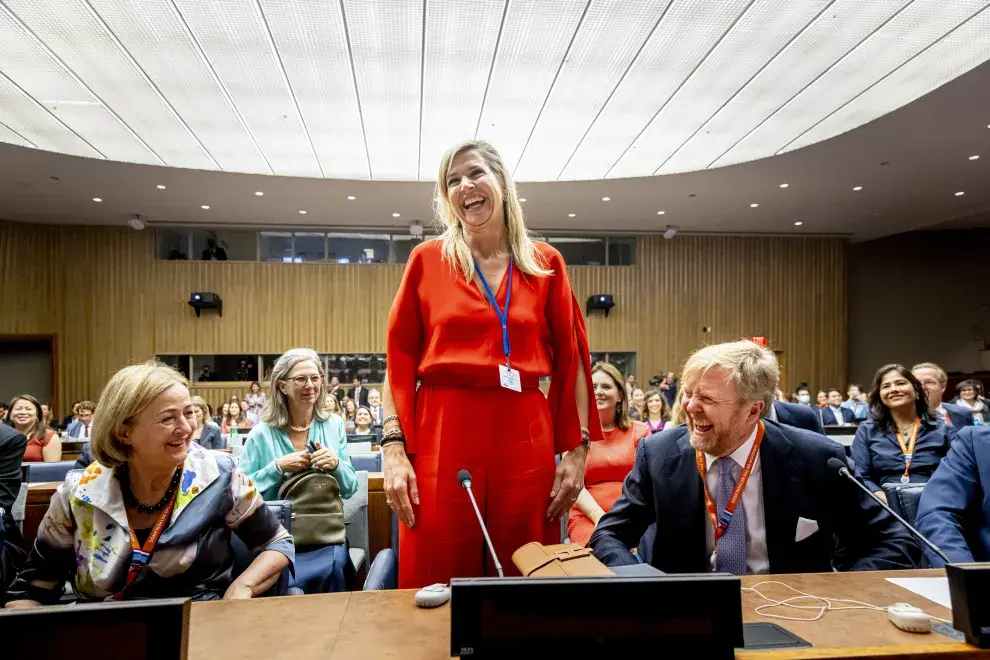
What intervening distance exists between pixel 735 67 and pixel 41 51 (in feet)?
24.0

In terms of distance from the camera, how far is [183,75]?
714 centimetres

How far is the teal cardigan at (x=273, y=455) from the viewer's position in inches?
107

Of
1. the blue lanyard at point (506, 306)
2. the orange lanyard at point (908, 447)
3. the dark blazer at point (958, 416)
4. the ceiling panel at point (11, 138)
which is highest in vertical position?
the ceiling panel at point (11, 138)

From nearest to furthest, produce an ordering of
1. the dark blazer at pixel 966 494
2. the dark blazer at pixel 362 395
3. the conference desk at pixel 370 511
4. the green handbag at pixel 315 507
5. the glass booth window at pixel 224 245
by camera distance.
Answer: the dark blazer at pixel 966 494 → the green handbag at pixel 315 507 → the conference desk at pixel 370 511 → the dark blazer at pixel 362 395 → the glass booth window at pixel 224 245

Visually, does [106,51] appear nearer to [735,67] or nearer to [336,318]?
[735,67]

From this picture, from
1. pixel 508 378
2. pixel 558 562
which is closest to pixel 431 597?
pixel 558 562

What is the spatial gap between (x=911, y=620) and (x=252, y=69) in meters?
7.68

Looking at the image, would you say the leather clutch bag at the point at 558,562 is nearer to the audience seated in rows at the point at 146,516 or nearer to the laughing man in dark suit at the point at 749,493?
the laughing man in dark suit at the point at 749,493

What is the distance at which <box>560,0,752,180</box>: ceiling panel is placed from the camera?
609 centimetres

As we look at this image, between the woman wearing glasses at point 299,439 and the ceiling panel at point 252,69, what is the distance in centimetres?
452

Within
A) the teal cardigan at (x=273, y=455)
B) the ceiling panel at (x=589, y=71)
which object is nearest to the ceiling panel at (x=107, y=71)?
the ceiling panel at (x=589, y=71)

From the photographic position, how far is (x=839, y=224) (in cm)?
1399

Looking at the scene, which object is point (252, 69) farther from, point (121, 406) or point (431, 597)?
point (431, 597)

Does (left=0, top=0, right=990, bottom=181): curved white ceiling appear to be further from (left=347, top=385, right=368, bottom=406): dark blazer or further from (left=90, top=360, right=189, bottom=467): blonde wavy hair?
(left=347, top=385, right=368, bottom=406): dark blazer
